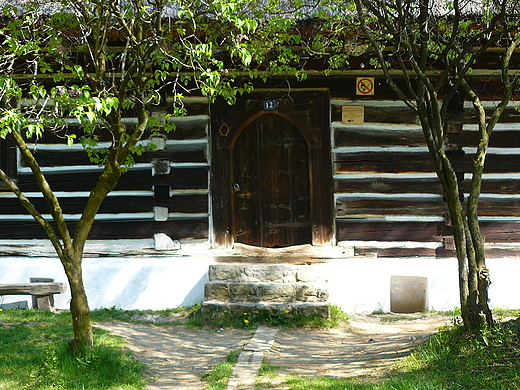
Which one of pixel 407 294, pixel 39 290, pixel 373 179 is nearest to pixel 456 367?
pixel 407 294

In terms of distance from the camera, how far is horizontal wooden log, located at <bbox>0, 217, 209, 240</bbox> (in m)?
7.95

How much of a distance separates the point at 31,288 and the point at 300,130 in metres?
3.87

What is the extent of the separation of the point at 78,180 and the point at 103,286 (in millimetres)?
1486

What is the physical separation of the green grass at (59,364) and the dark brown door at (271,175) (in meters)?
2.94

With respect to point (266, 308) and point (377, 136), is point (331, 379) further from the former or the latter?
point (377, 136)

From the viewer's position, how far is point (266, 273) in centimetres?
721

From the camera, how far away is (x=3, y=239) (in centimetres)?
820

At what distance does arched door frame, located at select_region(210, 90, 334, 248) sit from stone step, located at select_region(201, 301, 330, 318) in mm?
1086

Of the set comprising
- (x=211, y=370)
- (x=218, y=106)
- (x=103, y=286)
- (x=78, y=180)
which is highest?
(x=218, y=106)

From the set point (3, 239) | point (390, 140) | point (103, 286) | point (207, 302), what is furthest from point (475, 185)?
point (3, 239)

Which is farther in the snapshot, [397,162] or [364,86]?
[397,162]

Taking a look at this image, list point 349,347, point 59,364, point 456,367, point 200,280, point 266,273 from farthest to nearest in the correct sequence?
point 200,280, point 266,273, point 349,347, point 59,364, point 456,367

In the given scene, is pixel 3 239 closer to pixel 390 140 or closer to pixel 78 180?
pixel 78 180

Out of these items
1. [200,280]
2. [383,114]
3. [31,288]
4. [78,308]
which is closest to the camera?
[78,308]
